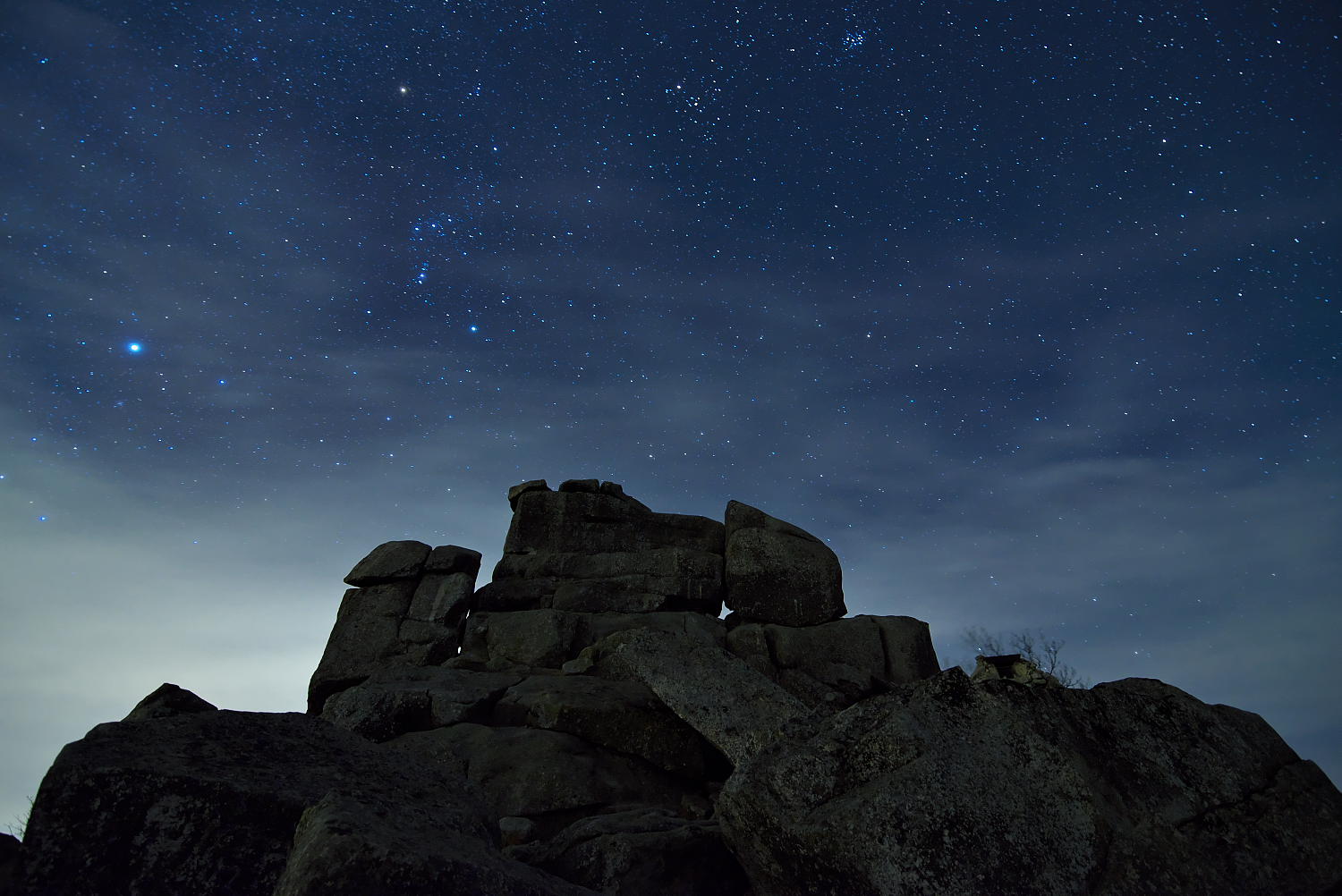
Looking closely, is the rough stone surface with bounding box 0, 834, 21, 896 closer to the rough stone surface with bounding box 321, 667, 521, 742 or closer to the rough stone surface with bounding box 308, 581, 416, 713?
the rough stone surface with bounding box 321, 667, 521, 742

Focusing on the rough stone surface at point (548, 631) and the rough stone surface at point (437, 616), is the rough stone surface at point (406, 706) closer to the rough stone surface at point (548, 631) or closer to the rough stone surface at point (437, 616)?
the rough stone surface at point (548, 631)

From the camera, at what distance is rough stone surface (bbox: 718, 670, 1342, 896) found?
3.38 metres

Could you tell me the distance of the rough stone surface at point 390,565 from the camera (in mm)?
11422

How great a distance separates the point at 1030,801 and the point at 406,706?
575 centimetres

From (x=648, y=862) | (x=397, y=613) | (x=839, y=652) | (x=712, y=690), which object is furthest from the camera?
(x=397, y=613)

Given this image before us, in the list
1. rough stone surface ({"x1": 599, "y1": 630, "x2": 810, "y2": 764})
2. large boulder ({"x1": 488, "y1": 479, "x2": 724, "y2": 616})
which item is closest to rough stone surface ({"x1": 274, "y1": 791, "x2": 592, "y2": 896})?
rough stone surface ({"x1": 599, "y1": 630, "x2": 810, "y2": 764})

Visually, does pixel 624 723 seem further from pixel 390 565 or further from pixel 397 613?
pixel 390 565

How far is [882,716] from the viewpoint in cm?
404

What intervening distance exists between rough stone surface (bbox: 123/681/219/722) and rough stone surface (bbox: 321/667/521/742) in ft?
4.17

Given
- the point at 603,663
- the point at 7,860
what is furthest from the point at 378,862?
the point at 603,663

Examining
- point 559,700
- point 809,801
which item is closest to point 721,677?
point 559,700

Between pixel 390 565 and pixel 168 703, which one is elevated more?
pixel 390 565

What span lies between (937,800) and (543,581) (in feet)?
27.9

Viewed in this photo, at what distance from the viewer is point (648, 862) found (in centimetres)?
415
